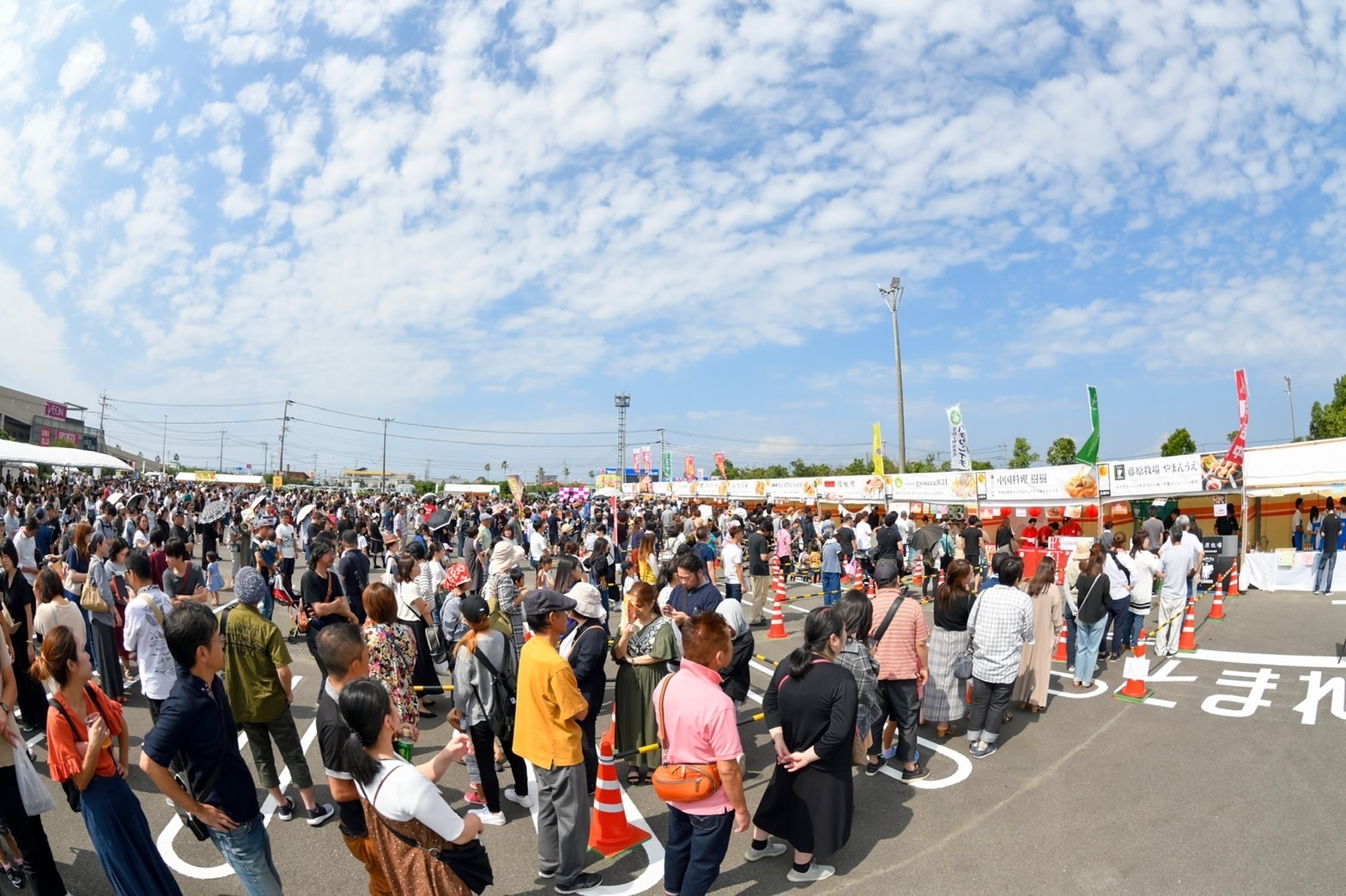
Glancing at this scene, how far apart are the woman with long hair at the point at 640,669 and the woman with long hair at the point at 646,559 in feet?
9.24

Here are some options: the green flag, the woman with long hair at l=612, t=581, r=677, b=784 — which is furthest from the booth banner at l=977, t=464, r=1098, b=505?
the woman with long hair at l=612, t=581, r=677, b=784

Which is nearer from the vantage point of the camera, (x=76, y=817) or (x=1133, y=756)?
(x=76, y=817)

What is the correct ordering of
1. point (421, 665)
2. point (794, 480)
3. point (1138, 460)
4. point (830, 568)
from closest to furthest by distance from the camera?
point (421, 665) → point (830, 568) → point (1138, 460) → point (794, 480)

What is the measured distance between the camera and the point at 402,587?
779 cm

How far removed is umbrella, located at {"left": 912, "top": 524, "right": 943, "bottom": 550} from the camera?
52.1 ft

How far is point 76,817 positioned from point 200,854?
49.7 inches

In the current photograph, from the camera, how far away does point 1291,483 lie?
538 inches

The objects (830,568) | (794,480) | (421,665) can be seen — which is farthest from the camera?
(794,480)

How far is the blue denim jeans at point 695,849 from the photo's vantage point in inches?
137

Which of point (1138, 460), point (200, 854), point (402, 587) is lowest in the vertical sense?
point (200, 854)

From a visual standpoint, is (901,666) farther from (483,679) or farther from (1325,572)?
(1325,572)

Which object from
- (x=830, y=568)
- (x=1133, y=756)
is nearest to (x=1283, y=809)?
(x=1133, y=756)

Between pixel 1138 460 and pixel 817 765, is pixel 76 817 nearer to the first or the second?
pixel 817 765

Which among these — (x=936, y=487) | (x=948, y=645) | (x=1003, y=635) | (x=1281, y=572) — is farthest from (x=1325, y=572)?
(x=948, y=645)
